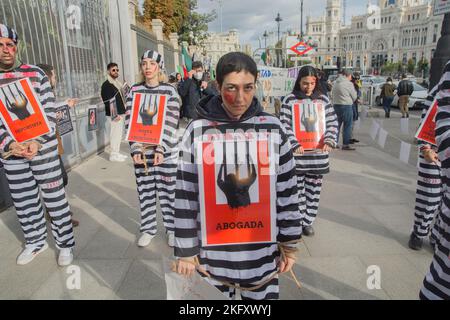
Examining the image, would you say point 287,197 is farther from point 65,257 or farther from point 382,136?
point 382,136

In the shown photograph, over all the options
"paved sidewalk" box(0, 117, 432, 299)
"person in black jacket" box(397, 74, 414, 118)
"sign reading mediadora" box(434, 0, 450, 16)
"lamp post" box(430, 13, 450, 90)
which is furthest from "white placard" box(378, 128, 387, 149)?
"person in black jacket" box(397, 74, 414, 118)

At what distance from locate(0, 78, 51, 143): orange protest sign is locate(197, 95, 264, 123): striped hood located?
78.8 inches

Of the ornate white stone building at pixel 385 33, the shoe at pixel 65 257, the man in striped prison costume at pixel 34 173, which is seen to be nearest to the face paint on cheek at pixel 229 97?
the man in striped prison costume at pixel 34 173

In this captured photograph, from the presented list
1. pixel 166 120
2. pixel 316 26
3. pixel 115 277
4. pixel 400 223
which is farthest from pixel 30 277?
pixel 316 26

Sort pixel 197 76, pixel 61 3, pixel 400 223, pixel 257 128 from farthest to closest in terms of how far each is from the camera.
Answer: pixel 197 76 < pixel 61 3 < pixel 400 223 < pixel 257 128

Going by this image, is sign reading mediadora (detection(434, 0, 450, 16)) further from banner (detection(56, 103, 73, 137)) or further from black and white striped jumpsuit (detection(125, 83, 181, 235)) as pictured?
banner (detection(56, 103, 73, 137))

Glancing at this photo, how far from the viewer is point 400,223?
4414mm

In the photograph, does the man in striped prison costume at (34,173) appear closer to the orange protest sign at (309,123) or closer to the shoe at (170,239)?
the shoe at (170,239)

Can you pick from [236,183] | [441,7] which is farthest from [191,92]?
[236,183]

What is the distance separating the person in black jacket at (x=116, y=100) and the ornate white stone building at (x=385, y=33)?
10511 cm

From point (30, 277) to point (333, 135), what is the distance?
3.42 metres

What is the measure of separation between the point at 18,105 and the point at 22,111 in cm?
6
